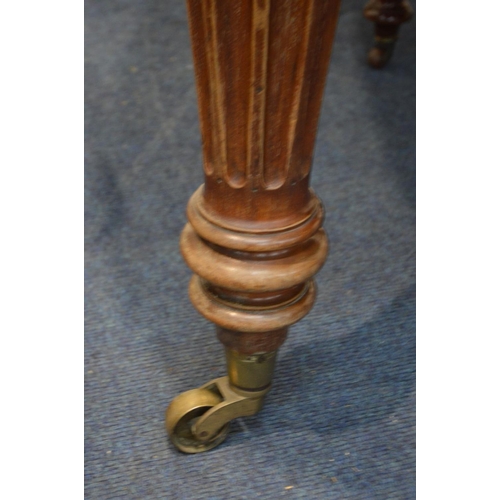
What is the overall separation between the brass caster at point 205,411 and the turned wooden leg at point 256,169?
0.14ft

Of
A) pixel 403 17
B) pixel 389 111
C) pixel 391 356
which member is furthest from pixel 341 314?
pixel 403 17

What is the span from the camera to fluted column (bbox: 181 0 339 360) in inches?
19.5

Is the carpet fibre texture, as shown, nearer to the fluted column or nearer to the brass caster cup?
the brass caster cup

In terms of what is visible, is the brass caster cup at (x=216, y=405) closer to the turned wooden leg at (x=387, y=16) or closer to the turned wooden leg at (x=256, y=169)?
the turned wooden leg at (x=256, y=169)

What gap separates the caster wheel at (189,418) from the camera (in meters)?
0.74

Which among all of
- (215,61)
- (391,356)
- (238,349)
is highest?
(215,61)

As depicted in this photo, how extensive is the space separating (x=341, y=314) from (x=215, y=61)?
53cm

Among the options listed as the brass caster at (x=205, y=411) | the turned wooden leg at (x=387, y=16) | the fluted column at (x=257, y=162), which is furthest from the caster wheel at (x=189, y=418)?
the turned wooden leg at (x=387, y=16)

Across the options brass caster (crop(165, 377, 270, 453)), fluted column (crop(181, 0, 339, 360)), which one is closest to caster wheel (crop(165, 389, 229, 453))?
brass caster (crop(165, 377, 270, 453))

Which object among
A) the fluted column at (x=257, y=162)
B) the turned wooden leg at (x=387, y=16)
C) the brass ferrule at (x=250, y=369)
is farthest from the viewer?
the turned wooden leg at (x=387, y=16)

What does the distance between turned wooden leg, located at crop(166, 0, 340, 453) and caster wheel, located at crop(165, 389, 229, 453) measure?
0.21 ft

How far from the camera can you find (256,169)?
55cm

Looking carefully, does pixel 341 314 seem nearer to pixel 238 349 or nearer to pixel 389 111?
pixel 238 349

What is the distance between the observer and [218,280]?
593 millimetres
